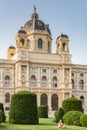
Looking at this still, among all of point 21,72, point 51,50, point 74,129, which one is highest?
point 51,50

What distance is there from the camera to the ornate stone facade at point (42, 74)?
61875mm

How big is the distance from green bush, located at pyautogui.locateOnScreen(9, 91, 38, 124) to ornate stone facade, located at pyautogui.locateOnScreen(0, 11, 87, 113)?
32458 millimetres

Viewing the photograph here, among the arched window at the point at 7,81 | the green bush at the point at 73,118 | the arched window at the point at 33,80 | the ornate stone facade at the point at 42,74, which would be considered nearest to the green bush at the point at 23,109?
the green bush at the point at 73,118

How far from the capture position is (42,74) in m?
63.8

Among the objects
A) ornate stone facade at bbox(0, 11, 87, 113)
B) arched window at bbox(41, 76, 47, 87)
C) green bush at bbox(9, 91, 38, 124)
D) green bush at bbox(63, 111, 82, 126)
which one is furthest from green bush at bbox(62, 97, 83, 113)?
arched window at bbox(41, 76, 47, 87)

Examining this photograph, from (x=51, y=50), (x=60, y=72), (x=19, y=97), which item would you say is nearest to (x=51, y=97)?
(x=60, y=72)

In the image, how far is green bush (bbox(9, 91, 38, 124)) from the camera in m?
27.4

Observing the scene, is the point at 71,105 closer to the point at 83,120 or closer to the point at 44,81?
the point at 83,120

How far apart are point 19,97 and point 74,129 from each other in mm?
6025

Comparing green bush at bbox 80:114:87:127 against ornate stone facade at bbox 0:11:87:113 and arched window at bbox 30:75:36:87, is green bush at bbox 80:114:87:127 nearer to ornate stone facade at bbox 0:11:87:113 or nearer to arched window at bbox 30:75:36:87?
ornate stone facade at bbox 0:11:87:113

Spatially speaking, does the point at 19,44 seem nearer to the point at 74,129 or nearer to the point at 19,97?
the point at 19,97

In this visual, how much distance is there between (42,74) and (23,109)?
36205mm

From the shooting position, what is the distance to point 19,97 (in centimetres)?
2816

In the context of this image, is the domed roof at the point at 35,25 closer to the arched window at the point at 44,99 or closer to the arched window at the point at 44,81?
the arched window at the point at 44,81
